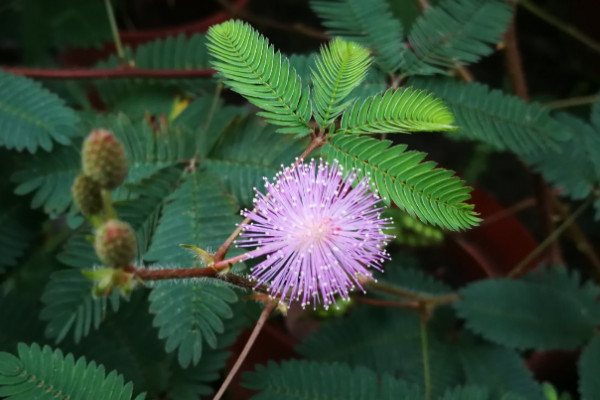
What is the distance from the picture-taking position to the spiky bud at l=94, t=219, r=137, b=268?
19.8 inches

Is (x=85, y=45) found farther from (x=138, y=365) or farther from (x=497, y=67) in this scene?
(x=497, y=67)

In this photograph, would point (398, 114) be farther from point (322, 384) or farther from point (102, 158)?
point (322, 384)

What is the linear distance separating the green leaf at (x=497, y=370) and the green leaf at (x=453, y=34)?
528 mm

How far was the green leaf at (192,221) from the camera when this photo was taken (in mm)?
768

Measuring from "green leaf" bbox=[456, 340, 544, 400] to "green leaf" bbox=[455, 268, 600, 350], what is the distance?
0.20 ft

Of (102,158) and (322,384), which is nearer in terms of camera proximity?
(102,158)

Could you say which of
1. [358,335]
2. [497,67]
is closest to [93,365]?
[358,335]

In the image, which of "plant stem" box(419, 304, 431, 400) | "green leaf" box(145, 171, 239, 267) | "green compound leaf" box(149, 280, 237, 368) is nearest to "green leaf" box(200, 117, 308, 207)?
"green leaf" box(145, 171, 239, 267)

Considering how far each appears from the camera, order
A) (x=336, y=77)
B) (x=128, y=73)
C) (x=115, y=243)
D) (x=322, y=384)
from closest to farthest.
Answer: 1. (x=115, y=243)
2. (x=336, y=77)
3. (x=322, y=384)
4. (x=128, y=73)

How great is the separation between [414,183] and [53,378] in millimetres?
476

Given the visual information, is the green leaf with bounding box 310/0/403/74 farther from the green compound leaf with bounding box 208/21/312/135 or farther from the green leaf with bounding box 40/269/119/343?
the green leaf with bounding box 40/269/119/343

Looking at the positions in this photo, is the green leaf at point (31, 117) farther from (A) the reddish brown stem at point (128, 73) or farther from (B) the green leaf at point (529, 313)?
(B) the green leaf at point (529, 313)

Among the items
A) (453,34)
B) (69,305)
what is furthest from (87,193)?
(453,34)

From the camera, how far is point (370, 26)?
0.89 m
